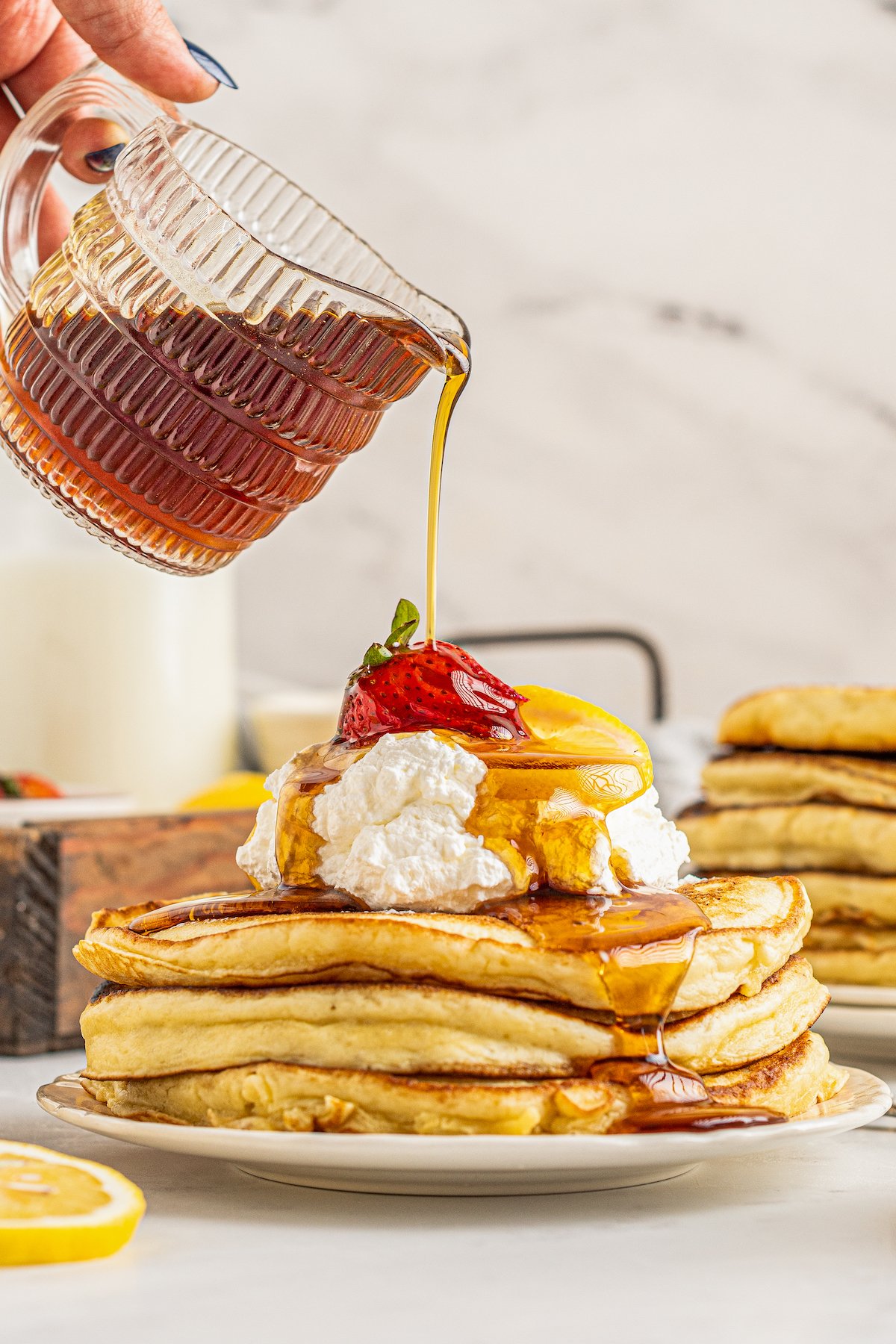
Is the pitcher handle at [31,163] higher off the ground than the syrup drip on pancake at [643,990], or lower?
higher

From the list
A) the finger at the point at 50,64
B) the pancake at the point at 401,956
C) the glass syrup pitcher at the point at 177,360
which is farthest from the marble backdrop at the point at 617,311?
the pancake at the point at 401,956

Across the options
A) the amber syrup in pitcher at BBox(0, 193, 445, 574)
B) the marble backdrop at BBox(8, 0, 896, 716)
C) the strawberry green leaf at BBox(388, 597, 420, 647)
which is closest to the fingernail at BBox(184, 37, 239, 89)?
the amber syrup in pitcher at BBox(0, 193, 445, 574)

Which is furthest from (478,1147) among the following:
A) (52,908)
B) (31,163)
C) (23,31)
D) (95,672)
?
(95,672)

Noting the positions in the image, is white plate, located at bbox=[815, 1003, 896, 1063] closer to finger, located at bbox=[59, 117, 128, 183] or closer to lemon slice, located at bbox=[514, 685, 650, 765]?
lemon slice, located at bbox=[514, 685, 650, 765]

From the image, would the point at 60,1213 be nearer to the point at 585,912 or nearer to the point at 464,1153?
the point at 464,1153

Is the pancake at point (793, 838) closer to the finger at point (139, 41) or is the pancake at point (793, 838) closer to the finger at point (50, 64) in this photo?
the finger at point (139, 41)

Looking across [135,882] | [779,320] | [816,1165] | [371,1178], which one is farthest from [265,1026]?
[779,320]

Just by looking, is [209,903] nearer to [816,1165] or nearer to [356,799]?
[356,799]
